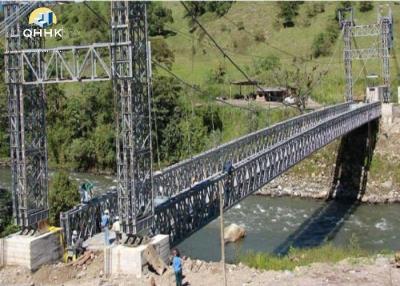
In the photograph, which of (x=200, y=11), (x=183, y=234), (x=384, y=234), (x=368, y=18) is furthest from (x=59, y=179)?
(x=200, y=11)

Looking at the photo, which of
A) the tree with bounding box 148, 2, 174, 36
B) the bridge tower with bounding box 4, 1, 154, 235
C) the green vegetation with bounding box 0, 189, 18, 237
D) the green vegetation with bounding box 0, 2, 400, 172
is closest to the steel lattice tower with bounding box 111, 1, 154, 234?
the bridge tower with bounding box 4, 1, 154, 235

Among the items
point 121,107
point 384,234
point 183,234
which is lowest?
point 384,234

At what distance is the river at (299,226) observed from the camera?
885 inches

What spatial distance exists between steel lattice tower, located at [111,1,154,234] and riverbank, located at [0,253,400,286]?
1.05 m

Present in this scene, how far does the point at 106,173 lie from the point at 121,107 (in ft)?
88.2

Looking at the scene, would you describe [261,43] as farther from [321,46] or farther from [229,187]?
[229,187]

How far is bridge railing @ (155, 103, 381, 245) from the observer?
583 inches

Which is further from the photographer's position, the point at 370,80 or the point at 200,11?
the point at 200,11

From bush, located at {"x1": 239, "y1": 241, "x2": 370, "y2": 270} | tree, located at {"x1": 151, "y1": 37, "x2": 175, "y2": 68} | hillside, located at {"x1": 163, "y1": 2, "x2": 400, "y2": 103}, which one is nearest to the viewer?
bush, located at {"x1": 239, "y1": 241, "x2": 370, "y2": 270}

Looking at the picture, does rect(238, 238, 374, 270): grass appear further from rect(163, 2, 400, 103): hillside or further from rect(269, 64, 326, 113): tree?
rect(163, 2, 400, 103): hillside

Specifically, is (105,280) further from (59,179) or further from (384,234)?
(384,234)

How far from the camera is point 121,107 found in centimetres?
1213

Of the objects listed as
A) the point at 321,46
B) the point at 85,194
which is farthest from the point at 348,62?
the point at 85,194

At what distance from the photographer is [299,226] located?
25891mm
